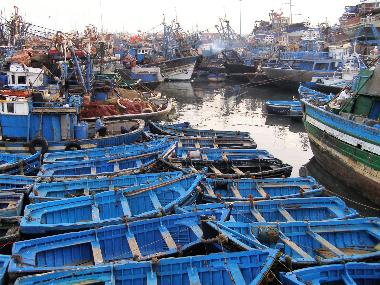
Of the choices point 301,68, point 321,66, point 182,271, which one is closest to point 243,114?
point 301,68

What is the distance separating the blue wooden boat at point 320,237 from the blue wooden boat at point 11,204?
6348 millimetres

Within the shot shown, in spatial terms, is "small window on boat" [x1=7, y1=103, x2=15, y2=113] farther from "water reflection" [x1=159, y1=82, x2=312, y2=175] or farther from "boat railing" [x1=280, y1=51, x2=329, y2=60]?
"boat railing" [x1=280, y1=51, x2=329, y2=60]

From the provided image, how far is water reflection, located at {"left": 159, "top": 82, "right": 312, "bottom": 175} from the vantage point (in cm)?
3238

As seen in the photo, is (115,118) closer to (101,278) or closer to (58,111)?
(58,111)

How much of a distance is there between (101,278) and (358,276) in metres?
6.14

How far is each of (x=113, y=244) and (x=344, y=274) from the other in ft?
20.0

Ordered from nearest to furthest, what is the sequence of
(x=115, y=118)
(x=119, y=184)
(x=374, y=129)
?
(x=119, y=184) → (x=374, y=129) → (x=115, y=118)

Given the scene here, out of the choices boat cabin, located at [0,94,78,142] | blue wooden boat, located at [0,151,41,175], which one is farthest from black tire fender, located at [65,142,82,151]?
blue wooden boat, located at [0,151,41,175]

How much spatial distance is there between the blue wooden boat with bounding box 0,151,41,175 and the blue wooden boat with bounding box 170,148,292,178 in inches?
231

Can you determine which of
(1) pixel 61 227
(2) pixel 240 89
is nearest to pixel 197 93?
(2) pixel 240 89

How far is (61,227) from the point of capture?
41.2ft

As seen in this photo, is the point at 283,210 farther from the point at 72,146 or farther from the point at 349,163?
the point at 72,146

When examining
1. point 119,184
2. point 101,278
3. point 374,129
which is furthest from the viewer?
point 374,129

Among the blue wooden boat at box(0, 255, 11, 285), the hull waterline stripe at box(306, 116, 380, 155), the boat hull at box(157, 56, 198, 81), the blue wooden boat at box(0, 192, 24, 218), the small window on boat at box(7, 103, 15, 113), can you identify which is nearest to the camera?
the blue wooden boat at box(0, 255, 11, 285)
